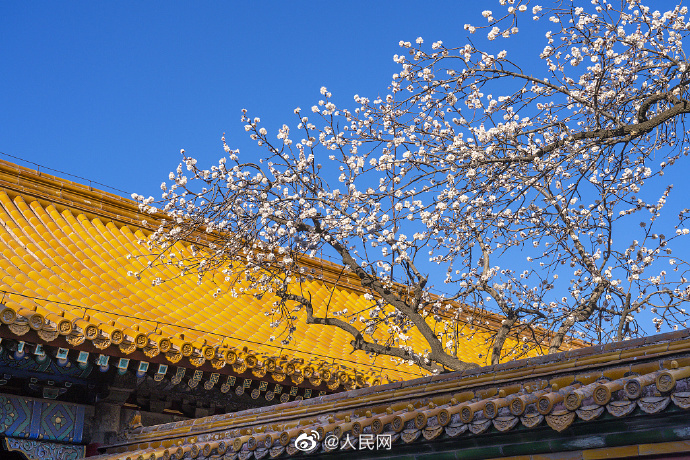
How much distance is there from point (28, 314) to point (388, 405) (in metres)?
3.14

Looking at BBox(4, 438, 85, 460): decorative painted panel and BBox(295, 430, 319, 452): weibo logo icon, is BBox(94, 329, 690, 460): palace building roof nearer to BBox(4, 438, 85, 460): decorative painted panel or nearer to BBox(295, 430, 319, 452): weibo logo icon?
BBox(295, 430, 319, 452): weibo logo icon

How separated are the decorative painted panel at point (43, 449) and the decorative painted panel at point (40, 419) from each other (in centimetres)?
5

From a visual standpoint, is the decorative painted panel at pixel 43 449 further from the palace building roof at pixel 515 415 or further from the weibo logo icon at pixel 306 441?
the weibo logo icon at pixel 306 441

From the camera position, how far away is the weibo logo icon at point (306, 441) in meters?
4.47

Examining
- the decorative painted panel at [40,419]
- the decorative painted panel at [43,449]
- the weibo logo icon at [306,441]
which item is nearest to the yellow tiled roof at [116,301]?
the decorative painted panel at [40,419]

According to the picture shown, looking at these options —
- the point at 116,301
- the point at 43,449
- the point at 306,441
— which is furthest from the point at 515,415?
the point at 116,301

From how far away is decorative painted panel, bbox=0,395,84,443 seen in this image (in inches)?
254

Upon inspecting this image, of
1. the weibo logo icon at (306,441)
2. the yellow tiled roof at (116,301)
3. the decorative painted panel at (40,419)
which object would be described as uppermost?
the yellow tiled roof at (116,301)

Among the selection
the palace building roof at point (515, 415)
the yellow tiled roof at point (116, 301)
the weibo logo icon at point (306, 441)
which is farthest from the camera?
the yellow tiled roof at point (116, 301)

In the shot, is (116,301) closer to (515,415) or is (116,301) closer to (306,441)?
(306,441)

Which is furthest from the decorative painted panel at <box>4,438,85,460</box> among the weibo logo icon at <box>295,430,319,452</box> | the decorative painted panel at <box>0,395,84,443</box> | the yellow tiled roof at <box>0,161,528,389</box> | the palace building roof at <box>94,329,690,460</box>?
the weibo logo icon at <box>295,430,319,452</box>

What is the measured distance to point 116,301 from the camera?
802 centimetres

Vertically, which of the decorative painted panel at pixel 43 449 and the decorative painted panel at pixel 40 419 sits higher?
the decorative painted panel at pixel 40 419

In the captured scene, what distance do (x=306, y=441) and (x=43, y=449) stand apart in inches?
133
